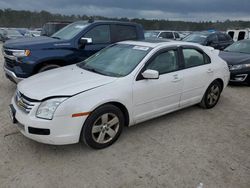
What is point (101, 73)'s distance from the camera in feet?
11.5

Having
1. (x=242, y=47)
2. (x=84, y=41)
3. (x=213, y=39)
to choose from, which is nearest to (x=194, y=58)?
(x=84, y=41)

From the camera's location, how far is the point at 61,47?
518 cm

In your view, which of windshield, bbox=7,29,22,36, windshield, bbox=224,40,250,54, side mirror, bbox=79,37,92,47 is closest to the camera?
side mirror, bbox=79,37,92,47

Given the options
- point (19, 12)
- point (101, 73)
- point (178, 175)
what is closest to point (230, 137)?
point (178, 175)

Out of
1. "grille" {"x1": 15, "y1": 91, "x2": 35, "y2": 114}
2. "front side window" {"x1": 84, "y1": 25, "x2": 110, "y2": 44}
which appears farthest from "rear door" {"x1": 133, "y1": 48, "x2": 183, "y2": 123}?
"front side window" {"x1": 84, "y1": 25, "x2": 110, "y2": 44}

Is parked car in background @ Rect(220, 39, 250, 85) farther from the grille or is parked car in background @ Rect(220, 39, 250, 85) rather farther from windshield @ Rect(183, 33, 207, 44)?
the grille

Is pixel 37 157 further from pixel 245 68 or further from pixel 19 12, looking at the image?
pixel 19 12

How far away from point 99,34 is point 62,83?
2.95 metres

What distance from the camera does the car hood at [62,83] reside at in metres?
2.89

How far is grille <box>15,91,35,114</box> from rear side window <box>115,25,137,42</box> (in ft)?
11.4

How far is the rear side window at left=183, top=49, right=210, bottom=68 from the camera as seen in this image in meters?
4.20

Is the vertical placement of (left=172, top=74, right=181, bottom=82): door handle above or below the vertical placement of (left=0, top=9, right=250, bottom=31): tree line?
below

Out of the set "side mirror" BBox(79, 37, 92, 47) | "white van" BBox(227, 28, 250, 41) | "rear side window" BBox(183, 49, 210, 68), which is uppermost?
"white van" BBox(227, 28, 250, 41)

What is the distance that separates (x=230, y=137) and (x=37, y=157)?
308 centimetres
